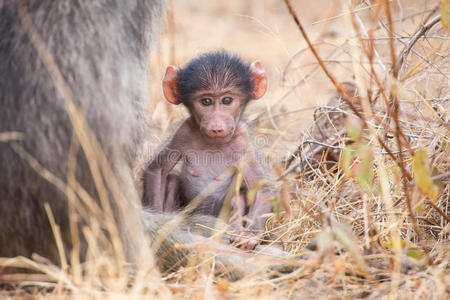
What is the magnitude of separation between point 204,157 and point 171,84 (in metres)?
0.41

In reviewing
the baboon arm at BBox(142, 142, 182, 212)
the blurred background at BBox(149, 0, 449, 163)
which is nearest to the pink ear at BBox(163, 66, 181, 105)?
the baboon arm at BBox(142, 142, 182, 212)

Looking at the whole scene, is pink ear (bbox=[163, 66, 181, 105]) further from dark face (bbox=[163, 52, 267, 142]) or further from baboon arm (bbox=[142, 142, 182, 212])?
baboon arm (bbox=[142, 142, 182, 212])

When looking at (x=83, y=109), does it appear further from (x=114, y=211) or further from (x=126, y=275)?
(x=126, y=275)

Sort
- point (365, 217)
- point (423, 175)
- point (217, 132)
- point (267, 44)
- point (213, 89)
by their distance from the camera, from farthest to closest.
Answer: point (267, 44), point (213, 89), point (217, 132), point (365, 217), point (423, 175)

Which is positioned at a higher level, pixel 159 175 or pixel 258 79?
pixel 258 79

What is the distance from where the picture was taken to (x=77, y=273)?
7.16ft

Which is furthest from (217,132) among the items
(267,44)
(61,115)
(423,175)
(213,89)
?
(267,44)

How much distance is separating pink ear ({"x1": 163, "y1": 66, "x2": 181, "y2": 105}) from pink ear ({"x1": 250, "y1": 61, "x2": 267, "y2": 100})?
0.40 metres

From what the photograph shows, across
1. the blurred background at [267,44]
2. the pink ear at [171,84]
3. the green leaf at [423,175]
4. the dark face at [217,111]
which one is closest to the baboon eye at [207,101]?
the dark face at [217,111]

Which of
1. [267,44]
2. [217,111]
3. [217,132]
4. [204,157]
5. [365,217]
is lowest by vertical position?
[365,217]

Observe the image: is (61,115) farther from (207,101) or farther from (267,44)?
(267,44)

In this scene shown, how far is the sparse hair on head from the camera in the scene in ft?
10.8

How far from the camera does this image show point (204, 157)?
11.0 ft

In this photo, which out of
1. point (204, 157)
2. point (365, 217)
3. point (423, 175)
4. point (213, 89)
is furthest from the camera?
point (204, 157)
